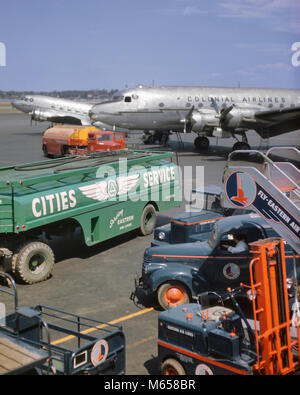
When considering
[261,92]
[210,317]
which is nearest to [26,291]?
[210,317]

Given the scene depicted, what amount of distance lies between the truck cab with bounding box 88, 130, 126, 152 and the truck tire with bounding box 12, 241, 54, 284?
1693cm

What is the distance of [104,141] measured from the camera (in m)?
30.4

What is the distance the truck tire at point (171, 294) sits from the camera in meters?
11.0

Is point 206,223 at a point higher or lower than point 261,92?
lower

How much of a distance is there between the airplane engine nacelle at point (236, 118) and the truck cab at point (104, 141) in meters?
7.18

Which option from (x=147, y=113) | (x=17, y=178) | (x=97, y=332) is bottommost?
(x=97, y=332)

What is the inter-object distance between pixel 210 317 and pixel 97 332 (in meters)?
3.10

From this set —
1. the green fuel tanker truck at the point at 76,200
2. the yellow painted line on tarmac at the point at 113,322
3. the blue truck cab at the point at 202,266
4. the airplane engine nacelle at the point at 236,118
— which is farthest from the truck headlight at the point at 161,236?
the airplane engine nacelle at the point at 236,118

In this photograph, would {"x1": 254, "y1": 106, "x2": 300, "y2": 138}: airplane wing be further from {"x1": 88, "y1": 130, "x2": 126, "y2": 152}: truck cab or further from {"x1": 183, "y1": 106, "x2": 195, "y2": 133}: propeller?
{"x1": 88, "y1": 130, "x2": 126, "y2": 152}: truck cab

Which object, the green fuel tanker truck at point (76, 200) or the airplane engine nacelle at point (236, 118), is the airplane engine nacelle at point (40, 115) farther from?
the green fuel tanker truck at point (76, 200)

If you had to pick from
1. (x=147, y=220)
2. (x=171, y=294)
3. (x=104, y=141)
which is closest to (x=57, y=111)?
(x=104, y=141)

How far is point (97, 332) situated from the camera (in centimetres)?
1002

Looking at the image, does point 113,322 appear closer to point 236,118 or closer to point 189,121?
point 236,118
